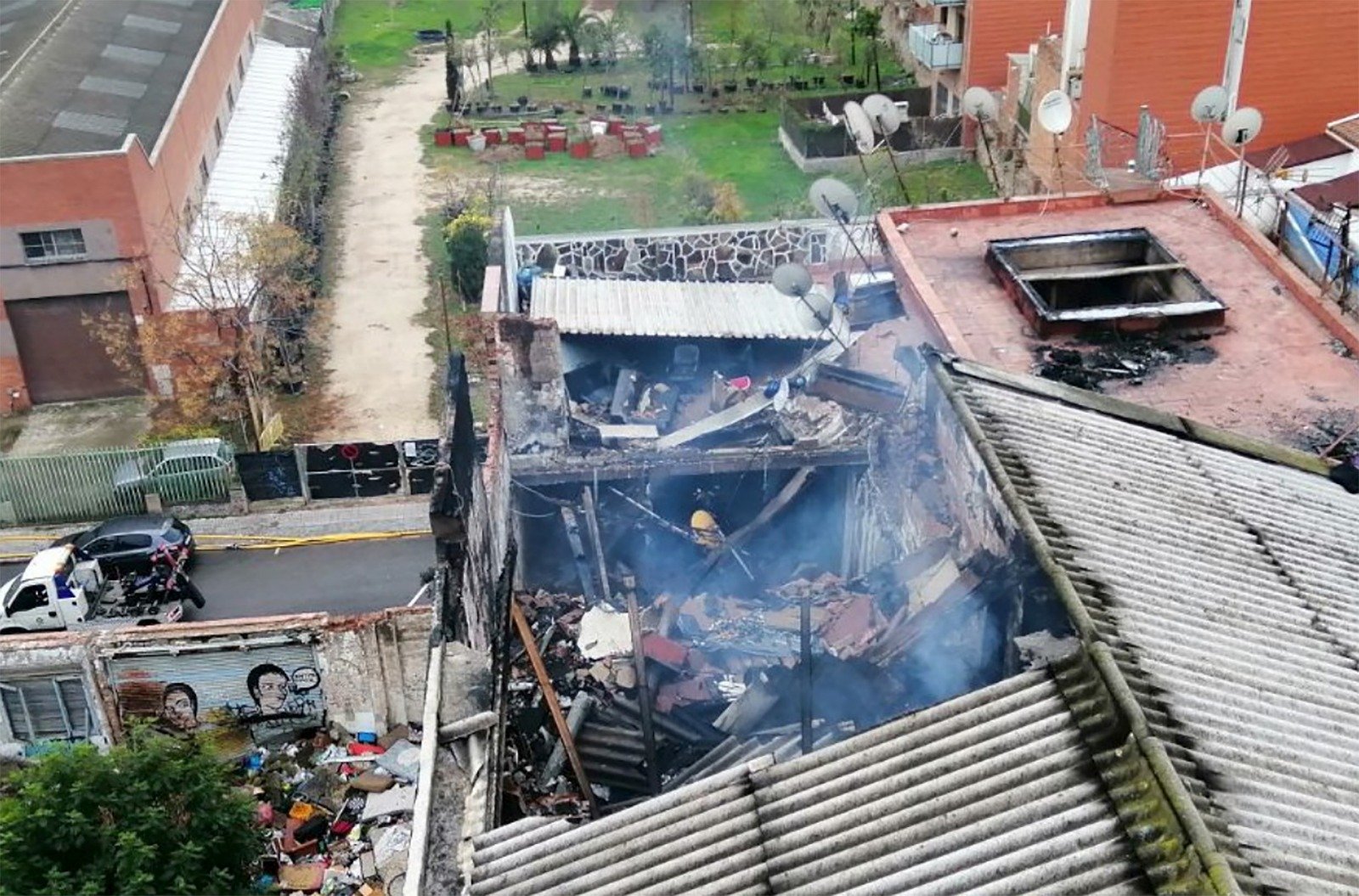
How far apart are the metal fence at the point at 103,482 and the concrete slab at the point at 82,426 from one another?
2339mm

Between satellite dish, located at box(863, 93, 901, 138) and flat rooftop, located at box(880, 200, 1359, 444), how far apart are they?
61.5 inches

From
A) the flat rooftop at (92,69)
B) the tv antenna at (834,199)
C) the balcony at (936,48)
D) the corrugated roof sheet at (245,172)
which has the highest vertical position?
the tv antenna at (834,199)

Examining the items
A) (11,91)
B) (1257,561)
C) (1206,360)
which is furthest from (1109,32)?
(11,91)

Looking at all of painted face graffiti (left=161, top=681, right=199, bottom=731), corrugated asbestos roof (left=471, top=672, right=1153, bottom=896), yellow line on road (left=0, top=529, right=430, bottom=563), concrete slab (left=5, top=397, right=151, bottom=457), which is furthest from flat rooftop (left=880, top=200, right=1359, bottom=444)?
concrete slab (left=5, top=397, right=151, bottom=457)

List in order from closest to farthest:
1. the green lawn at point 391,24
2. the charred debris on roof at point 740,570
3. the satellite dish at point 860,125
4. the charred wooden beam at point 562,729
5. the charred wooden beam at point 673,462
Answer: the charred debris on roof at point 740,570 → the charred wooden beam at point 562,729 → the charred wooden beam at point 673,462 → the satellite dish at point 860,125 → the green lawn at point 391,24

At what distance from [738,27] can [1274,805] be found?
5171 cm

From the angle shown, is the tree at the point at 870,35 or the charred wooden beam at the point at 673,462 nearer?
the charred wooden beam at the point at 673,462

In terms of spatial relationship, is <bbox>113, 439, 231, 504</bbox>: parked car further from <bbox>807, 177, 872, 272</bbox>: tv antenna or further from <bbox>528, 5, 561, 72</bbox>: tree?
<bbox>528, 5, 561, 72</bbox>: tree

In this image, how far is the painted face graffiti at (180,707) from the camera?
2050cm

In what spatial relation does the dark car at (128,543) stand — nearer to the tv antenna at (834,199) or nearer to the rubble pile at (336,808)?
the rubble pile at (336,808)

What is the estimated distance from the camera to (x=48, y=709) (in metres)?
20.5

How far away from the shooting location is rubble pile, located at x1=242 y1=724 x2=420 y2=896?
714 inches

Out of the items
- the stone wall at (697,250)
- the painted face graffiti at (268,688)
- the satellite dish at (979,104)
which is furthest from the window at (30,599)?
the satellite dish at (979,104)

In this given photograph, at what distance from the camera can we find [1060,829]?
8602 millimetres
